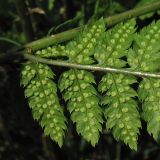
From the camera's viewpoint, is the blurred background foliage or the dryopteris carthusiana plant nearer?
the dryopteris carthusiana plant

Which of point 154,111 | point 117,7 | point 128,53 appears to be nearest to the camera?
point 154,111

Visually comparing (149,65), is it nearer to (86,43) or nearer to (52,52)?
(86,43)

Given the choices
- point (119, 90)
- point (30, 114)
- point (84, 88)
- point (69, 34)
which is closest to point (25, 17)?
point (69, 34)

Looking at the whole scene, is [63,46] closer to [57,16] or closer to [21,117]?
[57,16]

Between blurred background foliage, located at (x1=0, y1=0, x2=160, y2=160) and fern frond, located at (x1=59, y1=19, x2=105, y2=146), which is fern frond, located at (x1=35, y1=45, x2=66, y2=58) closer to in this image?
fern frond, located at (x1=59, y1=19, x2=105, y2=146)

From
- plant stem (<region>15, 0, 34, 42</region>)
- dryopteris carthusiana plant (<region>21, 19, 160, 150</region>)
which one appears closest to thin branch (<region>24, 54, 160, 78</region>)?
dryopteris carthusiana plant (<region>21, 19, 160, 150</region>)

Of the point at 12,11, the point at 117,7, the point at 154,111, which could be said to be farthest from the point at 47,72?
the point at 12,11
